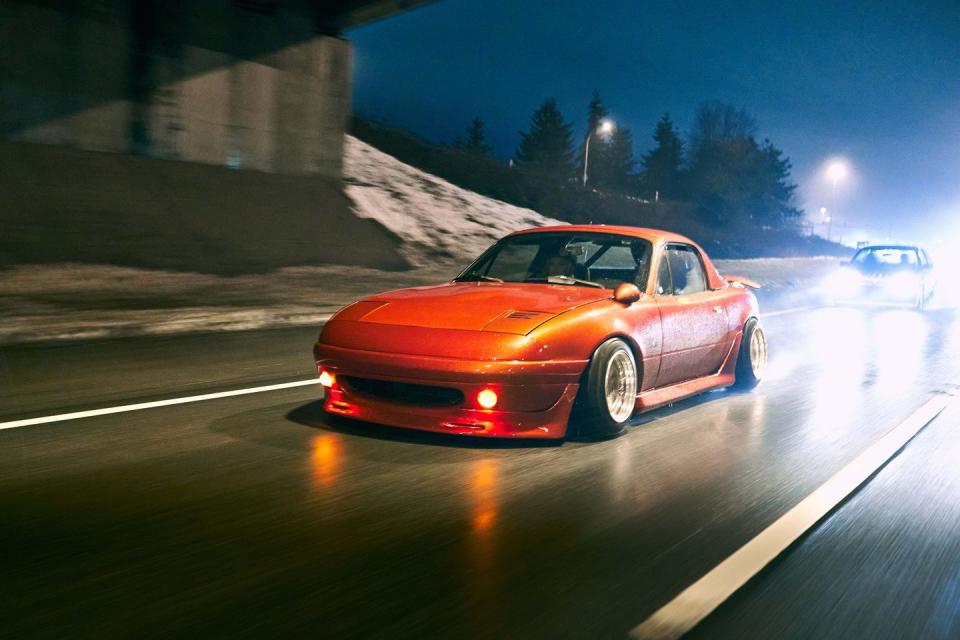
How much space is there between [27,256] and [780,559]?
13.2m

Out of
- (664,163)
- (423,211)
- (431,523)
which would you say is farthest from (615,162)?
(431,523)

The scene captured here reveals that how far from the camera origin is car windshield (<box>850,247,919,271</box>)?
20641mm

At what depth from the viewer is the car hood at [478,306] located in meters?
5.66

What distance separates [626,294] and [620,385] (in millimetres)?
582

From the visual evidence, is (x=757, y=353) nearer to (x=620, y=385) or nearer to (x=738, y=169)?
(x=620, y=385)

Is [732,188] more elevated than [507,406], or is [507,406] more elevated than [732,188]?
[732,188]

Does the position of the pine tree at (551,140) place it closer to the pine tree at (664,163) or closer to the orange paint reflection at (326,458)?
the pine tree at (664,163)

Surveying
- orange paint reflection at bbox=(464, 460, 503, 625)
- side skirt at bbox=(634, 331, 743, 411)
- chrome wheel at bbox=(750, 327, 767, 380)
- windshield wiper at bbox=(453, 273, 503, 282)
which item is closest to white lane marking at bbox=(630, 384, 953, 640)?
orange paint reflection at bbox=(464, 460, 503, 625)

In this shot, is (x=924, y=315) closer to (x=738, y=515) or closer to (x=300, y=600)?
(x=738, y=515)

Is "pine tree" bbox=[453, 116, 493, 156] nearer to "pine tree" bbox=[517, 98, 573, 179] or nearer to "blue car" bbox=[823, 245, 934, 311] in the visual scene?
"pine tree" bbox=[517, 98, 573, 179]

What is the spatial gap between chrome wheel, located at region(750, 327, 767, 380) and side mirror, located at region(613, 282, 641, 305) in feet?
7.94

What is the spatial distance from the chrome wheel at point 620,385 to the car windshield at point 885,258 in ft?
53.5

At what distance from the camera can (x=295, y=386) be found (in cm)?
764

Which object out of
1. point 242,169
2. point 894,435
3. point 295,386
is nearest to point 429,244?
point 242,169
